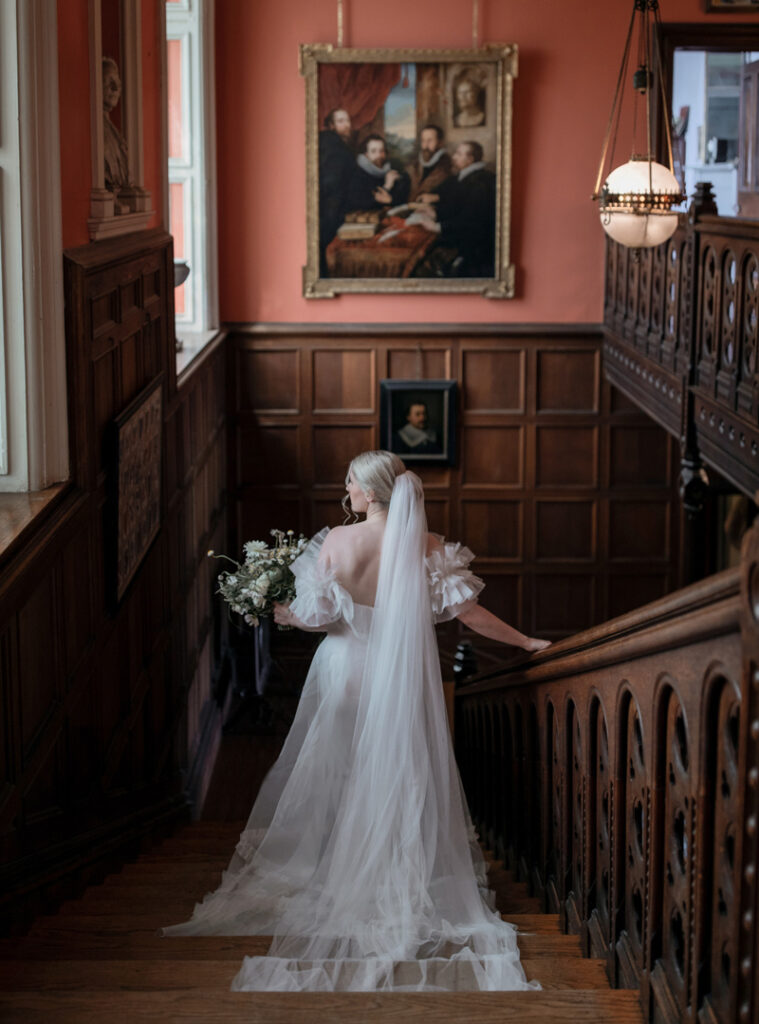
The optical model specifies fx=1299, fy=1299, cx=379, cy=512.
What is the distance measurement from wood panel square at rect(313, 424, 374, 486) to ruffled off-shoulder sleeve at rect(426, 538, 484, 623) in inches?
210

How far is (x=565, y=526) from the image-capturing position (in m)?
10.9

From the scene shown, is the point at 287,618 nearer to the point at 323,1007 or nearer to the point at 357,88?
the point at 323,1007

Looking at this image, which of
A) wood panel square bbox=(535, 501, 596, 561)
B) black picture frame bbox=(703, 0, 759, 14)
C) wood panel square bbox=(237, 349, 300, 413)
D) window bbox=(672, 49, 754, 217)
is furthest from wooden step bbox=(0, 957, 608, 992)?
window bbox=(672, 49, 754, 217)

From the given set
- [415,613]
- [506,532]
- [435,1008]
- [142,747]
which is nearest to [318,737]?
[415,613]

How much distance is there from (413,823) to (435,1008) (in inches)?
76.1

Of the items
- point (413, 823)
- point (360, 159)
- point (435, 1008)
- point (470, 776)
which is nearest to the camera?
point (435, 1008)

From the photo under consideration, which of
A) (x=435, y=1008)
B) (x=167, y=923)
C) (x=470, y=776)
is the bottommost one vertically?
(x=470, y=776)

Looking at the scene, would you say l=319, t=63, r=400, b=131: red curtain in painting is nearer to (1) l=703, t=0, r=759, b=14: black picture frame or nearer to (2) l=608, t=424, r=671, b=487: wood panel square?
(1) l=703, t=0, r=759, b=14: black picture frame

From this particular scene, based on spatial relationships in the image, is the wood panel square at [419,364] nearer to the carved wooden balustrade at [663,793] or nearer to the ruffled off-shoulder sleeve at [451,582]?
the ruffled off-shoulder sleeve at [451,582]

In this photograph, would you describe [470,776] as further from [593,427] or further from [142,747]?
[593,427]

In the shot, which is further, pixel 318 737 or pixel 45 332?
pixel 318 737

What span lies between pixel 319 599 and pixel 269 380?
550 centimetres

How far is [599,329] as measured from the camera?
10.6 meters

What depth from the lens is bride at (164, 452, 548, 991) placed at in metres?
4.32
